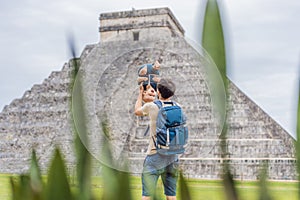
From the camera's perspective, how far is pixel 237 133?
601 inches

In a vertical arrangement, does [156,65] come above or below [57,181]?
above

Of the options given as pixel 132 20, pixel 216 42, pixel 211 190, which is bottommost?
pixel 211 190

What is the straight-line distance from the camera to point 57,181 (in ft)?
1.18

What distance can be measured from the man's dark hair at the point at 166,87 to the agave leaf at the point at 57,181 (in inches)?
46.5

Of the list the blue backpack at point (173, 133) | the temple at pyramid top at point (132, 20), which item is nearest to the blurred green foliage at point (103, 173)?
the blue backpack at point (173, 133)

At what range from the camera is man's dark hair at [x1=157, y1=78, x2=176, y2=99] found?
5.18 feet

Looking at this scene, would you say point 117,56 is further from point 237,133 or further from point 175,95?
point 237,133

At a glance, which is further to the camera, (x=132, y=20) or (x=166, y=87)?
(x=132, y=20)

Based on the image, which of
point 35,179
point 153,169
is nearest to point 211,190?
point 153,169

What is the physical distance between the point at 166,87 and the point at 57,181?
1.34 m

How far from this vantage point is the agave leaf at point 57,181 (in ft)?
1.18

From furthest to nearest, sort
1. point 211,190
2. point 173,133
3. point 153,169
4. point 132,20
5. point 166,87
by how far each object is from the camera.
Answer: point 132,20
point 211,190
point 166,87
point 153,169
point 173,133

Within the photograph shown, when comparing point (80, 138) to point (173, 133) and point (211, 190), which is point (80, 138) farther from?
point (211, 190)

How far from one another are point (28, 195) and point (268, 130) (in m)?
16.0
